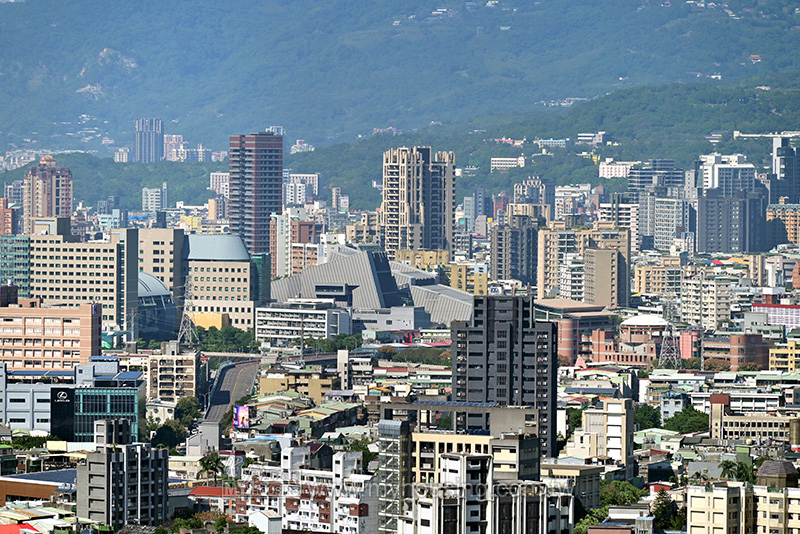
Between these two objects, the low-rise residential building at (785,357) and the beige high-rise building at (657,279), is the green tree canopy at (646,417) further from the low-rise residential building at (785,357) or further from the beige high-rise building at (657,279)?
the beige high-rise building at (657,279)

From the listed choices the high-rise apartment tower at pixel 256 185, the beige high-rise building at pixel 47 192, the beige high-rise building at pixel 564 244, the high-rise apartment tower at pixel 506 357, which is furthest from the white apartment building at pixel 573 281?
the beige high-rise building at pixel 47 192

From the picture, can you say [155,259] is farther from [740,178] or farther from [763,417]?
[740,178]

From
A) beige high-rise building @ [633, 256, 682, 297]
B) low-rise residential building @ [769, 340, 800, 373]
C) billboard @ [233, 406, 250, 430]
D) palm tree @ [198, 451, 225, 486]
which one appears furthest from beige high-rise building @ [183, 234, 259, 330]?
palm tree @ [198, 451, 225, 486]

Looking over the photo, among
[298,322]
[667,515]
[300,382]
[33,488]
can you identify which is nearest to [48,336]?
[300,382]

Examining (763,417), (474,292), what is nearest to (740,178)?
(474,292)

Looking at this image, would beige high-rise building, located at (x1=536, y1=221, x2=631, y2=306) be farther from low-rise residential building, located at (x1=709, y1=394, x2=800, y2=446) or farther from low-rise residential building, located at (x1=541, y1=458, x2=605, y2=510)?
low-rise residential building, located at (x1=541, y1=458, x2=605, y2=510)
